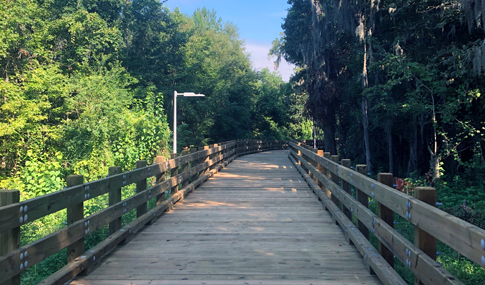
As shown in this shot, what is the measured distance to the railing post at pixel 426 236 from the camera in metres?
3.03

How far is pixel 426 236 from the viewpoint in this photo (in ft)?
9.96

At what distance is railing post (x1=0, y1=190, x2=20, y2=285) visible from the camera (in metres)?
2.90

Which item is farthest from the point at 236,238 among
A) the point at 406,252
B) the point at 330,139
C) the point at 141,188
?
the point at 330,139

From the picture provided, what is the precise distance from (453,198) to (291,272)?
11.2 meters

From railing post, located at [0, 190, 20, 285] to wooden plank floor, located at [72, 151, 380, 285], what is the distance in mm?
983

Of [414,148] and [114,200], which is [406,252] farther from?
[414,148]

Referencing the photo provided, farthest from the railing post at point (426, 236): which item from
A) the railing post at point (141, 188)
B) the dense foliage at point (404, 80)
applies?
the dense foliage at point (404, 80)

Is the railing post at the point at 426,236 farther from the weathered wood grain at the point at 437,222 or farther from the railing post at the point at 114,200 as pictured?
the railing post at the point at 114,200

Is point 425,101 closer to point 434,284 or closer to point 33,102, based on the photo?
point 434,284

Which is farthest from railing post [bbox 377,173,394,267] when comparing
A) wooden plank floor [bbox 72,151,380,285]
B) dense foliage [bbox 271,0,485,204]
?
dense foliage [bbox 271,0,485,204]

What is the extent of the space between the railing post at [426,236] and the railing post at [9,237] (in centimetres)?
294

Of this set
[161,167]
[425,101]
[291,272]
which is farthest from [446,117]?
[291,272]

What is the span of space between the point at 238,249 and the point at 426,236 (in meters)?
2.44

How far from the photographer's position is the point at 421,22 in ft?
50.5
